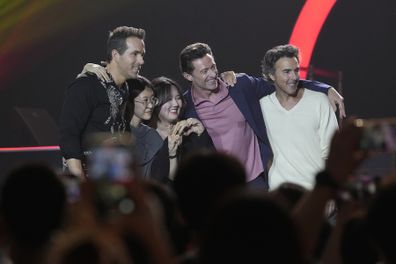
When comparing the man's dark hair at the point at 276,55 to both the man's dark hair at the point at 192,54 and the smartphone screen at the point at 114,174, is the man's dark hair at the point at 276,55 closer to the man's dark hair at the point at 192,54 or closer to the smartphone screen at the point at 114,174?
the man's dark hair at the point at 192,54

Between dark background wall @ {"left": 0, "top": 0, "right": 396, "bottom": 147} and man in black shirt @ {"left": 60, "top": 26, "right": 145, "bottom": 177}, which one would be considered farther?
dark background wall @ {"left": 0, "top": 0, "right": 396, "bottom": 147}

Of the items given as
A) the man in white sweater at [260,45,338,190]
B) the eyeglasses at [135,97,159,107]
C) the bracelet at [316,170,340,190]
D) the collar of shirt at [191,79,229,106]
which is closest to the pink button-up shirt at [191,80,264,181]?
the collar of shirt at [191,79,229,106]

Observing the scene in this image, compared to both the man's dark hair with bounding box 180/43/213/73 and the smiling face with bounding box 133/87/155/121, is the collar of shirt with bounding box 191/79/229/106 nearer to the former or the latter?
the man's dark hair with bounding box 180/43/213/73

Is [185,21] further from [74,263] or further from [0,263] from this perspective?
[74,263]

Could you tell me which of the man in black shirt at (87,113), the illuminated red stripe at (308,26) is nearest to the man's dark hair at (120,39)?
the man in black shirt at (87,113)

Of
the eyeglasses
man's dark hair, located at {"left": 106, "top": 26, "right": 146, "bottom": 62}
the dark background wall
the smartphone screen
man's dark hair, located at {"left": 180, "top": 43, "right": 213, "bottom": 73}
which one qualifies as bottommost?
the dark background wall

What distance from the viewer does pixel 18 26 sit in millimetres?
8516

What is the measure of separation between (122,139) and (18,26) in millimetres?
3554

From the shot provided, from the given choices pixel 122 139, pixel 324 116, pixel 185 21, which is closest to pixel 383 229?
pixel 122 139

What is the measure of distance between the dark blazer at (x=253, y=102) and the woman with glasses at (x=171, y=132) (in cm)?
14

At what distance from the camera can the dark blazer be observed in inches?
233

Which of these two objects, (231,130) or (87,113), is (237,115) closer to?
(231,130)

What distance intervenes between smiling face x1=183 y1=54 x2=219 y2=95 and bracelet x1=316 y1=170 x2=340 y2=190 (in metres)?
3.81

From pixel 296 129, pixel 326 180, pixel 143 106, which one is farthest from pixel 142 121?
pixel 326 180
